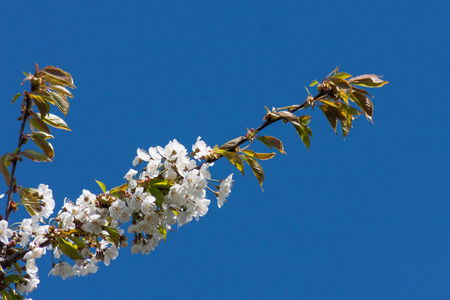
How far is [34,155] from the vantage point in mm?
2682

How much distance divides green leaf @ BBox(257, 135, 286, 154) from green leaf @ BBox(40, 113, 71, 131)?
1149 mm

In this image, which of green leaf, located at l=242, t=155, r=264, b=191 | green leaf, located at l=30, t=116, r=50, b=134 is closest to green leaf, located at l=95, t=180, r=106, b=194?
green leaf, located at l=30, t=116, r=50, b=134

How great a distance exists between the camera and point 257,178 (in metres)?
2.61

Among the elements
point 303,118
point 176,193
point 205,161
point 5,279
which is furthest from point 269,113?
point 5,279

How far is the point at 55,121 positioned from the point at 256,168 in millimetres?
1204

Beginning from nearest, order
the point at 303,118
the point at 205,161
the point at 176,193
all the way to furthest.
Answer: the point at 176,193 < the point at 205,161 < the point at 303,118

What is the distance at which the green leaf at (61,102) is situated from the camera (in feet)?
8.60

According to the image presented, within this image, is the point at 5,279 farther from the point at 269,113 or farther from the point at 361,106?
the point at 361,106

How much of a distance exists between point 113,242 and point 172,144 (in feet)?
1.99

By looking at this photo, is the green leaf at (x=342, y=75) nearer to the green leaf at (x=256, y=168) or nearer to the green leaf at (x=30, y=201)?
the green leaf at (x=256, y=168)

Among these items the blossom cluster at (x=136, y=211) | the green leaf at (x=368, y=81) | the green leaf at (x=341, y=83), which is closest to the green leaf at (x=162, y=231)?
the blossom cluster at (x=136, y=211)

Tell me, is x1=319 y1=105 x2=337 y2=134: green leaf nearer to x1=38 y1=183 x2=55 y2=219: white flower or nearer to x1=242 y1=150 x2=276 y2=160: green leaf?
x1=242 y1=150 x2=276 y2=160: green leaf

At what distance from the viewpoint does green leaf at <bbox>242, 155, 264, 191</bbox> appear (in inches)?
101

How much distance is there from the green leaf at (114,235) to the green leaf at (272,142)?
0.89 metres
